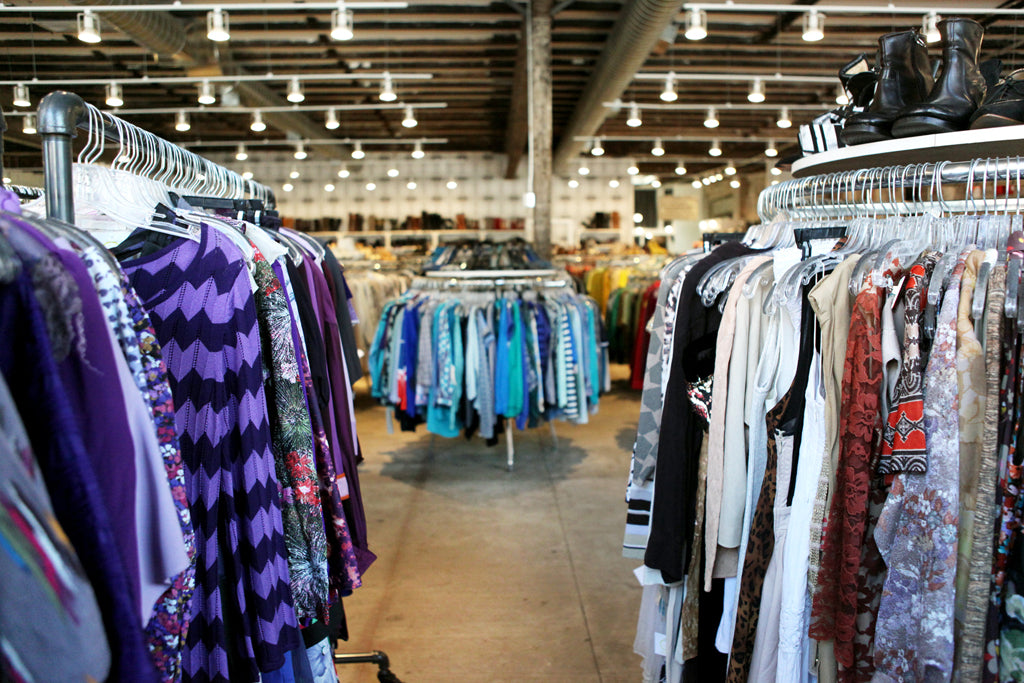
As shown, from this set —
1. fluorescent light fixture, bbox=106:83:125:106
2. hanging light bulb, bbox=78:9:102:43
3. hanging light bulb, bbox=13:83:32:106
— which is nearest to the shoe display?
hanging light bulb, bbox=13:83:32:106

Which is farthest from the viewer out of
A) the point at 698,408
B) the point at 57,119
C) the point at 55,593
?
the point at 698,408

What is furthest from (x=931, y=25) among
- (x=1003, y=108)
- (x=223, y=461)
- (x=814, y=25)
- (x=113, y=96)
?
(x=113, y=96)

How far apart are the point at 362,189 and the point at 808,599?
610 inches

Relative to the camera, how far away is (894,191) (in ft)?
5.86

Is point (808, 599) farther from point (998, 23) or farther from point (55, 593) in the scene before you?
point (998, 23)

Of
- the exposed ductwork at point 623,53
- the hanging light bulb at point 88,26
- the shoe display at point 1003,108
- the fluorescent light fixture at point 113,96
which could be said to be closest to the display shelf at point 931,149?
the shoe display at point 1003,108

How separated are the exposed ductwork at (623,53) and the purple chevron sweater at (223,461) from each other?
202 inches

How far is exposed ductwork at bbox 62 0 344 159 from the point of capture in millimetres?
5621

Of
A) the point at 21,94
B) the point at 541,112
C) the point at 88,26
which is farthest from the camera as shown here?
the point at 541,112

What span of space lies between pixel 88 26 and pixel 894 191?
584cm

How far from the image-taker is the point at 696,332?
182 centimetres

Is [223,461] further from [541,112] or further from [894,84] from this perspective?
[541,112]

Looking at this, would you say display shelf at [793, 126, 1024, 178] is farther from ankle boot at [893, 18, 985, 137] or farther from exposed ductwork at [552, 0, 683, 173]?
exposed ductwork at [552, 0, 683, 173]

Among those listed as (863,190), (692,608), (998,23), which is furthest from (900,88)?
(998,23)
